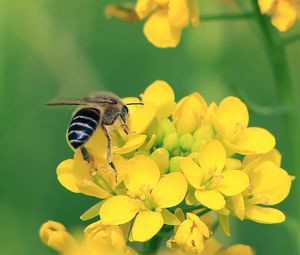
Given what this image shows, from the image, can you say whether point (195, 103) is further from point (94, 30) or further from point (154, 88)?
point (94, 30)

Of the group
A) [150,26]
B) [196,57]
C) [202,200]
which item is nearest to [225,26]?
[196,57]

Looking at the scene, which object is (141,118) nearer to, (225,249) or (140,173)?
(140,173)

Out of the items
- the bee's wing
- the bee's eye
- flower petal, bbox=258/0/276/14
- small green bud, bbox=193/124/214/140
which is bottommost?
small green bud, bbox=193/124/214/140

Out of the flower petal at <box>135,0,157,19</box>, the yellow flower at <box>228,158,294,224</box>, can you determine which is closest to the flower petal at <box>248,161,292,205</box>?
the yellow flower at <box>228,158,294,224</box>

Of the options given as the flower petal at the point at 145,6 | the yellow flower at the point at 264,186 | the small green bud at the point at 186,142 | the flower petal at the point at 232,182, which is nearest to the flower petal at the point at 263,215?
the yellow flower at the point at 264,186

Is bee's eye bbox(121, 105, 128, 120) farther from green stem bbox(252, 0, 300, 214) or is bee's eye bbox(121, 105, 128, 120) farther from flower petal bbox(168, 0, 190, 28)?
green stem bbox(252, 0, 300, 214)

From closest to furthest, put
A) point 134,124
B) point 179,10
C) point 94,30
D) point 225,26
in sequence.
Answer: point 134,124 → point 179,10 → point 225,26 → point 94,30

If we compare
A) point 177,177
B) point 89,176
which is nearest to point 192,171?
point 177,177
